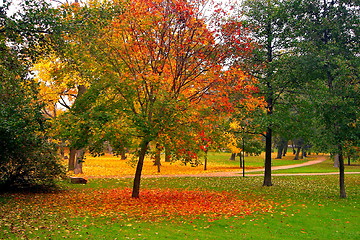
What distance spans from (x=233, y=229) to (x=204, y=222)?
4.03 ft

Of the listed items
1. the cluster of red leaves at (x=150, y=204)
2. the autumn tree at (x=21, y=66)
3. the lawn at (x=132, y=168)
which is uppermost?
the autumn tree at (x=21, y=66)

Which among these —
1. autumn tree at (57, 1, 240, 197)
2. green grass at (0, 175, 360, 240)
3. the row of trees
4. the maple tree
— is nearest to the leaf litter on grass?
green grass at (0, 175, 360, 240)

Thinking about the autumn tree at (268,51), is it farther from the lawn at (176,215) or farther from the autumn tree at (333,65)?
the lawn at (176,215)

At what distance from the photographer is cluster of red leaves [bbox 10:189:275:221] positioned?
11.9 metres

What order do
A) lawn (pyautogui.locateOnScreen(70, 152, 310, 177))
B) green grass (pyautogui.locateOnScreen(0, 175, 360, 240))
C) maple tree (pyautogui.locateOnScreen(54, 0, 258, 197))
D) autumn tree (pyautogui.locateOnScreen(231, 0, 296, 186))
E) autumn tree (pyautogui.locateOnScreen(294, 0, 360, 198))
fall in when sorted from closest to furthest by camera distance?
1. green grass (pyautogui.locateOnScreen(0, 175, 360, 240))
2. maple tree (pyautogui.locateOnScreen(54, 0, 258, 197))
3. autumn tree (pyautogui.locateOnScreen(294, 0, 360, 198))
4. autumn tree (pyautogui.locateOnScreen(231, 0, 296, 186))
5. lawn (pyautogui.locateOnScreen(70, 152, 310, 177))

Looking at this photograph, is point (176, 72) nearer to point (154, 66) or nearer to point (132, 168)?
point (154, 66)

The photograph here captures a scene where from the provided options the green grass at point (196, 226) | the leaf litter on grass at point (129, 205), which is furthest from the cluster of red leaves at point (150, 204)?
the green grass at point (196, 226)

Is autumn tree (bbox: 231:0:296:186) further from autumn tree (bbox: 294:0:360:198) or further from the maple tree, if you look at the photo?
the maple tree

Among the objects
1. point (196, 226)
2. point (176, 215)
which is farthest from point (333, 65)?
point (196, 226)

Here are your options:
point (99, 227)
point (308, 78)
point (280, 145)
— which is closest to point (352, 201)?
point (308, 78)

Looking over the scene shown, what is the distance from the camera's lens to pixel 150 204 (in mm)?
14133

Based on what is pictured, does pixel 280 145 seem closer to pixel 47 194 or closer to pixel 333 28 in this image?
pixel 333 28

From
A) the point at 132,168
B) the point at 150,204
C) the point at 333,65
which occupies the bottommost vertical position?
the point at 132,168

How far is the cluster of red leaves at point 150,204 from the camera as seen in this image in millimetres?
11938
